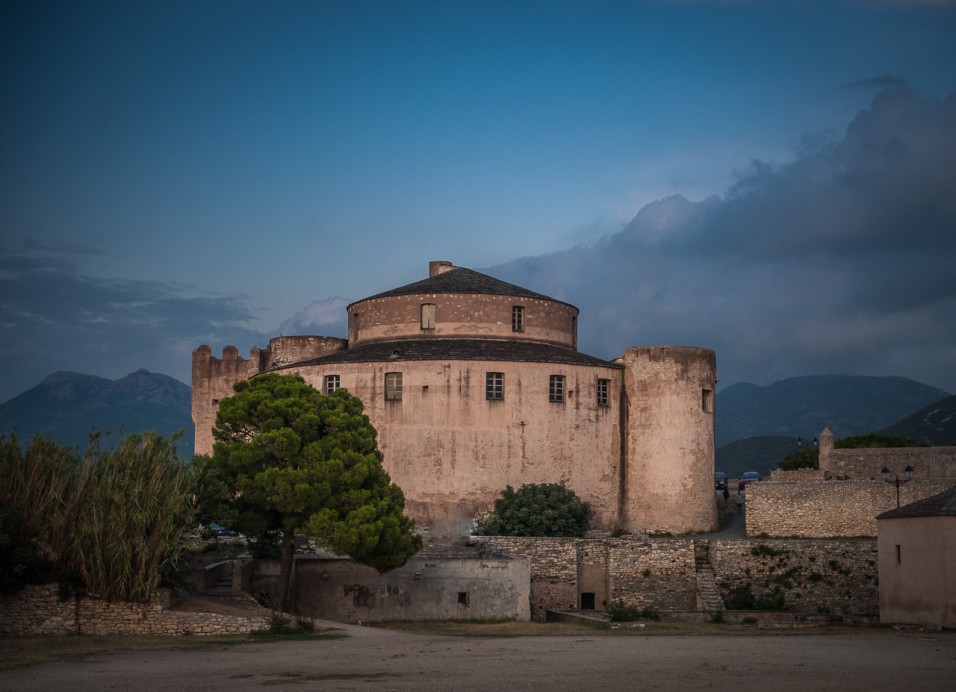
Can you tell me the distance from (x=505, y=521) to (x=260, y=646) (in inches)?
793

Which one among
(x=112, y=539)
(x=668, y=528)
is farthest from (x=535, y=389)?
(x=112, y=539)

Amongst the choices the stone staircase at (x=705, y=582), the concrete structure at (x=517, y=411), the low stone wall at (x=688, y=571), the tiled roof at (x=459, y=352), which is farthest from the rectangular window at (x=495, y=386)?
the stone staircase at (x=705, y=582)

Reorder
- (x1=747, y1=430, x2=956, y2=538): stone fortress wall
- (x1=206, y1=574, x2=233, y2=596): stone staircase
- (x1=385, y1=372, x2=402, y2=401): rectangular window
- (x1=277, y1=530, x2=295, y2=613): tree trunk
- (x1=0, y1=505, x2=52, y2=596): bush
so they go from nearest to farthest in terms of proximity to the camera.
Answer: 1. (x1=0, y1=505, x2=52, y2=596): bush
2. (x1=206, y1=574, x2=233, y2=596): stone staircase
3. (x1=277, y1=530, x2=295, y2=613): tree trunk
4. (x1=747, y1=430, x2=956, y2=538): stone fortress wall
5. (x1=385, y1=372, x2=402, y2=401): rectangular window

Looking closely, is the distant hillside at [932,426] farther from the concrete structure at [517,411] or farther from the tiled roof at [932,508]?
the tiled roof at [932,508]

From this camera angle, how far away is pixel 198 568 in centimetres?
3803

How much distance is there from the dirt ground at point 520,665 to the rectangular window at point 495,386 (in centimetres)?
1938

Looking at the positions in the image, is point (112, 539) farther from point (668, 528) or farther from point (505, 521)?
point (668, 528)

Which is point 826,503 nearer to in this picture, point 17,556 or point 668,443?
point 668,443

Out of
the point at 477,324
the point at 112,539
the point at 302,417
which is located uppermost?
the point at 477,324

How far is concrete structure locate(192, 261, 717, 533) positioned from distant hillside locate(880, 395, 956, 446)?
126 metres

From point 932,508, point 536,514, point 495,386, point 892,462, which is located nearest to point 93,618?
point 536,514

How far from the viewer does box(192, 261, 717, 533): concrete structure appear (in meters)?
50.8

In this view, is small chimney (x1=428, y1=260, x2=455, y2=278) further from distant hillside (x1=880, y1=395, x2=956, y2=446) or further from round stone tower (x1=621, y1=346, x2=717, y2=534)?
distant hillside (x1=880, y1=395, x2=956, y2=446)

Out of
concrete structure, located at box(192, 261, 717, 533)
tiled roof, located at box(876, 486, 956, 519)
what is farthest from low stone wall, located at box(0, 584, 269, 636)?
concrete structure, located at box(192, 261, 717, 533)
